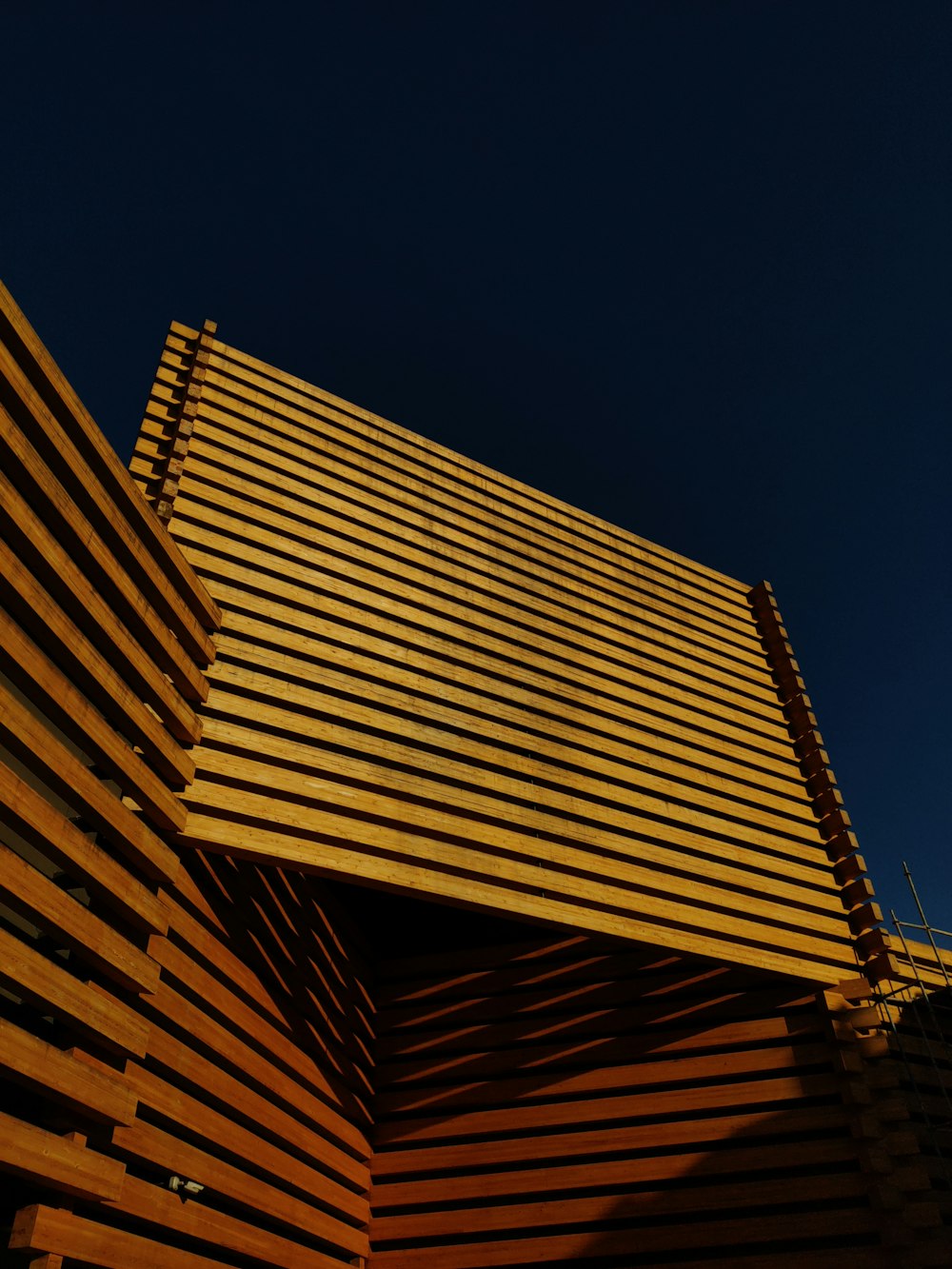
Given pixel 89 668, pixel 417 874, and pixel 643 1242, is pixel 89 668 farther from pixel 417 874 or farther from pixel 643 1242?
pixel 643 1242

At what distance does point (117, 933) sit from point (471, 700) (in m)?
3.89

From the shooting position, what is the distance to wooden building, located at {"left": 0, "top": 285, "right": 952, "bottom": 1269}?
4.69 m

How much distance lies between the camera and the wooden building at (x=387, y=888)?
185 inches

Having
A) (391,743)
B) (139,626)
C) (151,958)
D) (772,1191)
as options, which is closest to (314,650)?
(391,743)

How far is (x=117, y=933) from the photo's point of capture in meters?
4.83

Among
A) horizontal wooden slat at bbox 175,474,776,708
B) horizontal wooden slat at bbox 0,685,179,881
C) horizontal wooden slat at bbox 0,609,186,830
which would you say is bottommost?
horizontal wooden slat at bbox 0,685,179,881

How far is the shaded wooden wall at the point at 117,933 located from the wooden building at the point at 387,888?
0.02 meters

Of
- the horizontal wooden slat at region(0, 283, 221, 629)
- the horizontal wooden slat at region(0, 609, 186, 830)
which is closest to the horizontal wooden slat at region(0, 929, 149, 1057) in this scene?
the horizontal wooden slat at region(0, 609, 186, 830)

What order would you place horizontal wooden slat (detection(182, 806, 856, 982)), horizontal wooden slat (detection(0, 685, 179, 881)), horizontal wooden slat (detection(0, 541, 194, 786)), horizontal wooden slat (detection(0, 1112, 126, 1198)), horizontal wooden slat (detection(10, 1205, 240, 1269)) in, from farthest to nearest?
horizontal wooden slat (detection(182, 806, 856, 982)) < horizontal wooden slat (detection(0, 541, 194, 786)) < horizontal wooden slat (detection(0, 685, 179, 881)) < horizontal wooden slat (detection(10, 1205, 240, 1269)) < horizontal wooden slat (detection(0, 1112, 126, 1198))

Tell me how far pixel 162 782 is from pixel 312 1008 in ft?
8.99

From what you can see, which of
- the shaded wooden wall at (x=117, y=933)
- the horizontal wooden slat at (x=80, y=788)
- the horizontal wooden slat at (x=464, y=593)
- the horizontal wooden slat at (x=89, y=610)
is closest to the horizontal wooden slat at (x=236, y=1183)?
the shaded wooden wall at (x=117, y=933)

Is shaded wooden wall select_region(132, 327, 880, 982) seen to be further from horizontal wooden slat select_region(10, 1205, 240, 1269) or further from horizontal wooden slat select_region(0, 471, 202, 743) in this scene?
horizontal wooden slat select_region(10, 1205, 240, 1269)

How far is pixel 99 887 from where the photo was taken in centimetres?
475

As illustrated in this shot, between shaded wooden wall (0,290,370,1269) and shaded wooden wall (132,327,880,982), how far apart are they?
66cm
